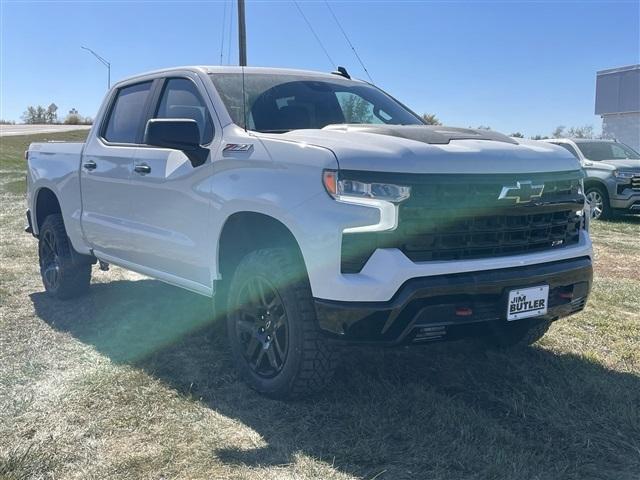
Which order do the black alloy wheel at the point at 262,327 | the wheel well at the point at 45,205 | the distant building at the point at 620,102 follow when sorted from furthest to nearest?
the distant building at the point at 620,102
the wheel well at the point at 45,205
the black alloy wheel at the point at 262,327

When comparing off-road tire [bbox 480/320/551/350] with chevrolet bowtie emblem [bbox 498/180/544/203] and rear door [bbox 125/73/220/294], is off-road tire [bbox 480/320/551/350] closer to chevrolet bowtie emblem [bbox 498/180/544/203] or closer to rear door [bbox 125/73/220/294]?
chevrolet bowtie emblem [bbox 498/180/544/203]

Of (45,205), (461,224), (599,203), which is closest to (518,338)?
(461,224)

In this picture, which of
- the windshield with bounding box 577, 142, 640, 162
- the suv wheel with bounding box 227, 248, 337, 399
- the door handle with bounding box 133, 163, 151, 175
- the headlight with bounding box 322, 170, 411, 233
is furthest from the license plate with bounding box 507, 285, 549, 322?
the windshield with bounding box 577, 142, 640, 162

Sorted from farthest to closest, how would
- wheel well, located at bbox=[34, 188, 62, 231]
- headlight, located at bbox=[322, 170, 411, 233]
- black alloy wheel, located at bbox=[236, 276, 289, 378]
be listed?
wheel well, located at bbox=[34, 188, 62, 231] → black alloy wheel, located at bbox=[236, 276, 289, 378] → headlight, located at bbox=[322, 170, 411, 233]

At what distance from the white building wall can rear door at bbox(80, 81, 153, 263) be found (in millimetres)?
28913

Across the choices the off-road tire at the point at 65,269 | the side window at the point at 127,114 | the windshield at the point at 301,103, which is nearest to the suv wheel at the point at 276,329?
the windshield at the point at 301,103

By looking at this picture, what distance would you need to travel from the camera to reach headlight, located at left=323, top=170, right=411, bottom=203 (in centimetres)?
326

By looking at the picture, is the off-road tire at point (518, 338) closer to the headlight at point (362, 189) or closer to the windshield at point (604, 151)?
the headlight at point (362, 189)

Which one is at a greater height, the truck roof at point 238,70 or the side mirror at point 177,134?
the truck roof at point 238,70

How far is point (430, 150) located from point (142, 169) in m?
2.22

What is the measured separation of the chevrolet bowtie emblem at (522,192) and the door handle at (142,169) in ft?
7.99

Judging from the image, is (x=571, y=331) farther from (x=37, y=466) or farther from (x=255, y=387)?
(x=37, y=466)

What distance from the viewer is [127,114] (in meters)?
5.37

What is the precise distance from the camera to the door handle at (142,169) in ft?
15.3
